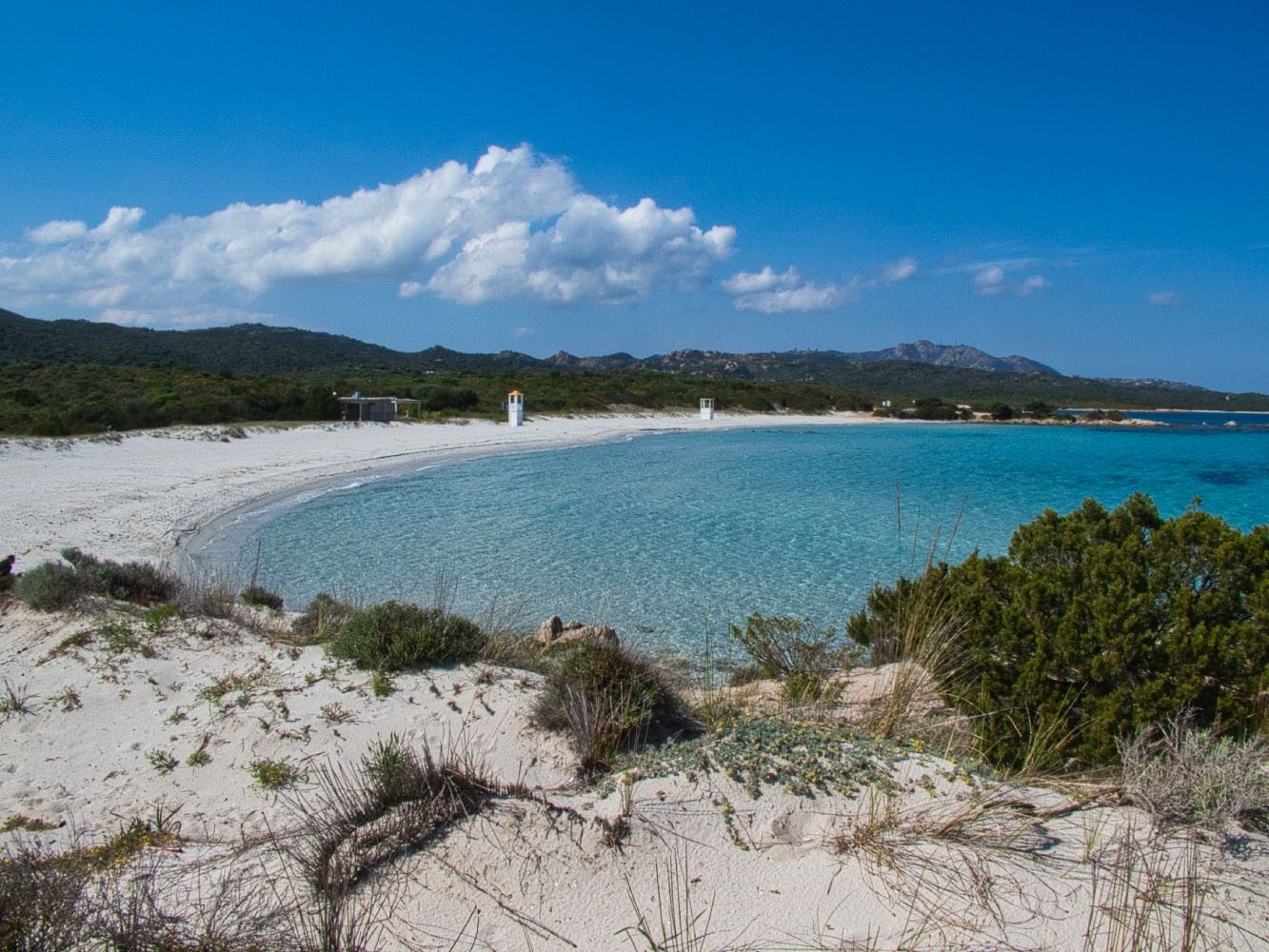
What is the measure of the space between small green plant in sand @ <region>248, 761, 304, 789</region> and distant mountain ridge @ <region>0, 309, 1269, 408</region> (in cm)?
5284

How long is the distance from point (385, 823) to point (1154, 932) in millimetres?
2624

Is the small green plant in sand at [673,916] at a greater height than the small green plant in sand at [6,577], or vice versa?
the small green plant in sand at [6,577]

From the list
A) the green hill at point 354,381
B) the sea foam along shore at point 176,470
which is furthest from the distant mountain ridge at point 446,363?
the sea foam along shore at point 176,470

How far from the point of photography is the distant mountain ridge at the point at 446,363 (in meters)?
69.2

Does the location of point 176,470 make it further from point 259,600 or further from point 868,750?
point 868,750

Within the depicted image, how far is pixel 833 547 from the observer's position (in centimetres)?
1400

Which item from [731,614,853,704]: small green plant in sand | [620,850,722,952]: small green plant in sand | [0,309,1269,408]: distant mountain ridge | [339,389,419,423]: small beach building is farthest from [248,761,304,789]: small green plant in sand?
[0,309,1269,408]: distant mountain ridge

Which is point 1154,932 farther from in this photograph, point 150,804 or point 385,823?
point 150,804

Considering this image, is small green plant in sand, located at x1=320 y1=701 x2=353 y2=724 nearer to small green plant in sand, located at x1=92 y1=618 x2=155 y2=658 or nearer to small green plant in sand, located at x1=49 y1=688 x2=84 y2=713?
small green plant in sand, located at x1=49 y1=688 x2=84 y2=713

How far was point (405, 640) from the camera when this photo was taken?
5.39 meters

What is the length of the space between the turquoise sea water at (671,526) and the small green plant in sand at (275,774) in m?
3.54

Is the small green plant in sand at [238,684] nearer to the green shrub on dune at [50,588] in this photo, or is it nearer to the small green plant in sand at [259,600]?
the green shrub on dune at [50,588]

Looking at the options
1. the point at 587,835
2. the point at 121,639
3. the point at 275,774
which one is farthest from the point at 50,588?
the point at 587,835

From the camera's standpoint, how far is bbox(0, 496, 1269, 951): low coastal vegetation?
2443mm
